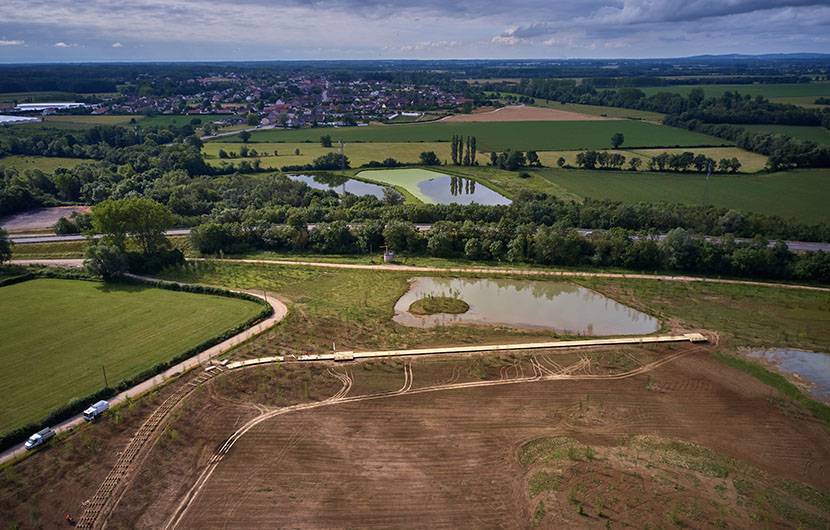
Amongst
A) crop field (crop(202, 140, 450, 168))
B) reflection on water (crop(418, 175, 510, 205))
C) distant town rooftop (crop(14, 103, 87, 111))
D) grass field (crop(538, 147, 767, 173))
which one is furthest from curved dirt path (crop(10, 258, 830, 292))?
distant town rooftop (crop(14, 103, 87, 111))

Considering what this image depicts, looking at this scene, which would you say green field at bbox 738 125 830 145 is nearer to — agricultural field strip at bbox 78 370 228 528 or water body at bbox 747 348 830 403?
water body at bbox 747 348 830 403

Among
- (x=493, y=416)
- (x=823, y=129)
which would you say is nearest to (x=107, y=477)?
(x=493, y=416)

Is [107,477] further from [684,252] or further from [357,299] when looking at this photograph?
[684,252]

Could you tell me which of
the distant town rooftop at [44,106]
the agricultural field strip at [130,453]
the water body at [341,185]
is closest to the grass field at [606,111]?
the water body at [341,185]

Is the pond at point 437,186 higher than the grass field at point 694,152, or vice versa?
the grass field at point 694,152

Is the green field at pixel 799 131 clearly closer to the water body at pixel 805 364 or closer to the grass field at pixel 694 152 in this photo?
the grass field at pixel 694 152
